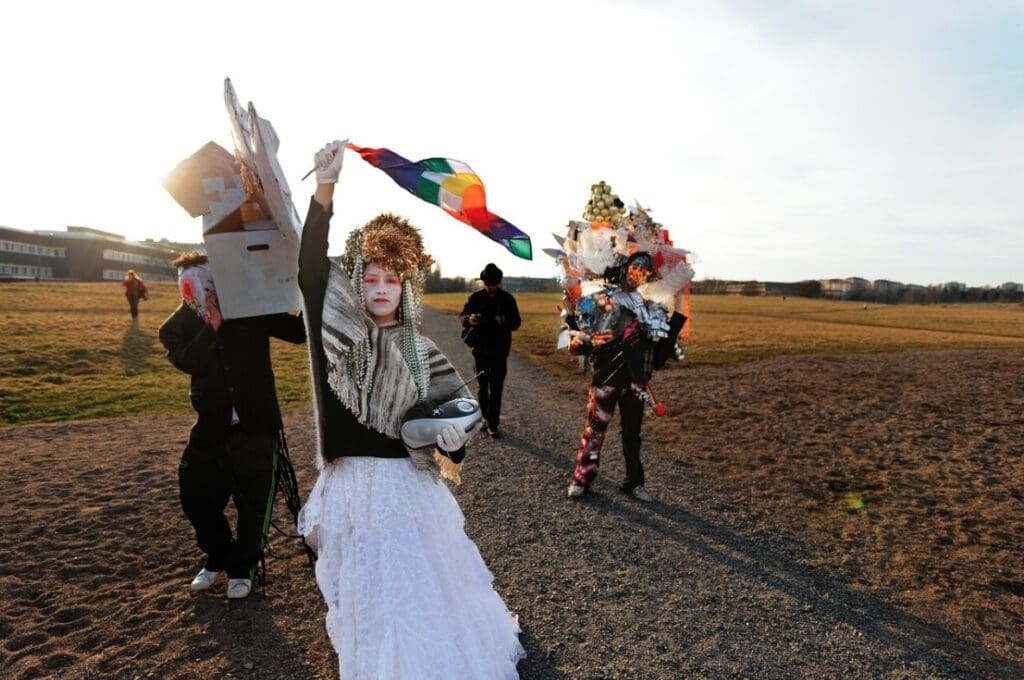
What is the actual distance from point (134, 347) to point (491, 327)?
1372cm

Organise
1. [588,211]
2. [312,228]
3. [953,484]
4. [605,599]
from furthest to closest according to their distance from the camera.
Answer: [953,484] → [588,211] → [605,599] → [312,228]

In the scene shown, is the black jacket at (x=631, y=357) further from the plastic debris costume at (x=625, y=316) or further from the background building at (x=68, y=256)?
the background building at (x=68, y=256)

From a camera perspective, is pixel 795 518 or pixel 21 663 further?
pixel 795 518

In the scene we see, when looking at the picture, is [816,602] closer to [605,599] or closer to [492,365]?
[605,599]

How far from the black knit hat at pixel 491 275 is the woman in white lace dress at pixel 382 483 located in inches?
212

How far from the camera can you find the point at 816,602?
4551 millimetres

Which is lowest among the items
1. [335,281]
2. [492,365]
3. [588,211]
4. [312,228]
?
[492,365]

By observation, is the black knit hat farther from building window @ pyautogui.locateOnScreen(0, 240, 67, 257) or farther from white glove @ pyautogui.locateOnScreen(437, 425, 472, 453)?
building window @ pyautogui.locateOnScreen(0, 240, 67, 257)

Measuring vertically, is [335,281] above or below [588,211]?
below

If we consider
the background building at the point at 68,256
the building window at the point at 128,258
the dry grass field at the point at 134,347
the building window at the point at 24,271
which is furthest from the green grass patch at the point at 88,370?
the building window at the point at 128,258

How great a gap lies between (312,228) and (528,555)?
337 cm

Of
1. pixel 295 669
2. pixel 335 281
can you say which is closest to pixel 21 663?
pixel 295 669

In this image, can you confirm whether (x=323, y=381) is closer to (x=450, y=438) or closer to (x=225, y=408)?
(x=450, y=438)

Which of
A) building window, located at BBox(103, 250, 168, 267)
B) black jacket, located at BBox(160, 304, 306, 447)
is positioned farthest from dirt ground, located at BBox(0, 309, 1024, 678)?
building window, located at BBox(103, 250, 168, 267)
